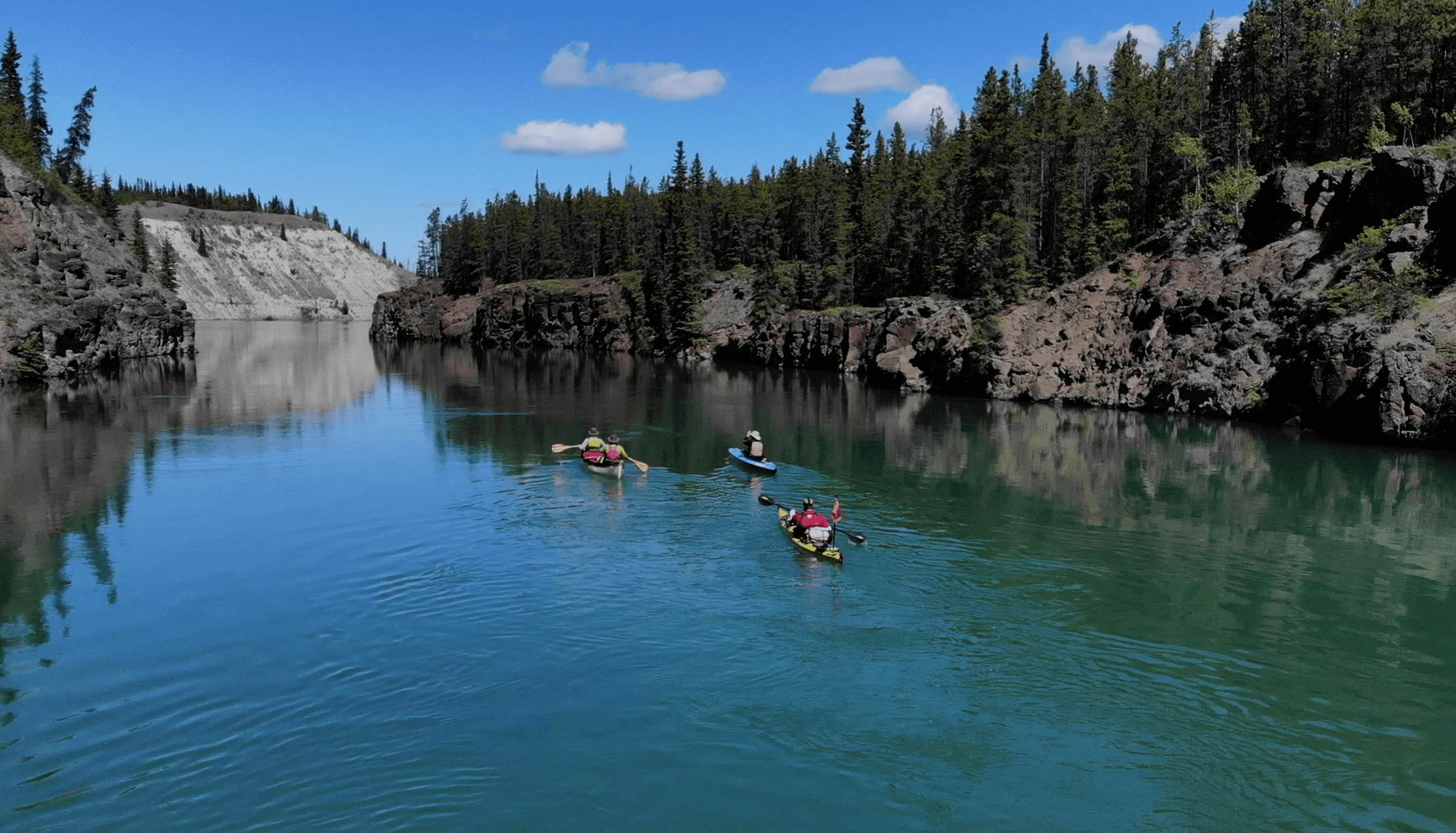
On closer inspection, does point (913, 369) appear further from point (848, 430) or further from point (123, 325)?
point (123, 325)

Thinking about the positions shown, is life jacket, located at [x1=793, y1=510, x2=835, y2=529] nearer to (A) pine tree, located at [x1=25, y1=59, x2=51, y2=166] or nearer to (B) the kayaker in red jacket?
(B) the kayaker in red jacket

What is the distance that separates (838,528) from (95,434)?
1795 inches

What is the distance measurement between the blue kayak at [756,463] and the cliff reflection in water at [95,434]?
25.5m

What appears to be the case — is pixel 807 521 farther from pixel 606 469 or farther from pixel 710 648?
pixel 606 469

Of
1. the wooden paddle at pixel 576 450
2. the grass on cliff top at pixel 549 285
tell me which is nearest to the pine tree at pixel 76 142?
the grass on cliff top at pixel 549 285

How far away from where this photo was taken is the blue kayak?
142 feet

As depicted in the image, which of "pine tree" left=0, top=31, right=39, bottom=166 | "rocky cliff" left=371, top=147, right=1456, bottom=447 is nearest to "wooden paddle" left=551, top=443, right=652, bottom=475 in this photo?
"rocky cliff" left=371, top=147, right=1456, bottom=447

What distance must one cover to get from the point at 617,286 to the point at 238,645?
5917 inches

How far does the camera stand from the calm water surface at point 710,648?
15422mm

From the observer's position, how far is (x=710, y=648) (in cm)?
2159

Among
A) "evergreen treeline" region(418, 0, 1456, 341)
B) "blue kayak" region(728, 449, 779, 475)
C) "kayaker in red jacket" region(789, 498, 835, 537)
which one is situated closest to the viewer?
"kayaker in red jacket" region(789, 498, 835, 537)

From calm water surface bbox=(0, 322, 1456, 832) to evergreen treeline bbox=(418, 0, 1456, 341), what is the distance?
59.4 metres

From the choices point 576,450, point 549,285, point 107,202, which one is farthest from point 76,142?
point 576,450

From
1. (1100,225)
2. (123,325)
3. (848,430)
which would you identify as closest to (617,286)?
(123,325)
